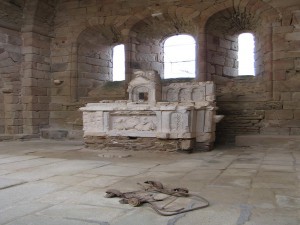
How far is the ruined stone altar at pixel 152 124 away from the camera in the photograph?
6.36 metres

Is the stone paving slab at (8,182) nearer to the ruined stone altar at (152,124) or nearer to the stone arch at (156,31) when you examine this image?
the ruined stone altar at (152,124)

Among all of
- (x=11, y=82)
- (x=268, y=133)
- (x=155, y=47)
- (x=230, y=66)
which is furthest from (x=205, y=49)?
(x=11, y=82)

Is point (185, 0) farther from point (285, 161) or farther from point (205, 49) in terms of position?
point (285, 161)

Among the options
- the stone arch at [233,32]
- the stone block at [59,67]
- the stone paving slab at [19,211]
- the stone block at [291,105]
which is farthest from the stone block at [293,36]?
the stone paving slab at [19,211]

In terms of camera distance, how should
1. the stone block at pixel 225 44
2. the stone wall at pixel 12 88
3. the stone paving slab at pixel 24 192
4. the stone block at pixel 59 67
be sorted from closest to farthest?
the stone paving slab at pixel 24 192 → the stone block at pixel 225 44 → the stone wall at pixel 12 88 → the stone block at pixel 59 67

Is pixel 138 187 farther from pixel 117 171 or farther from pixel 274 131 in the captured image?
pixel 274 131

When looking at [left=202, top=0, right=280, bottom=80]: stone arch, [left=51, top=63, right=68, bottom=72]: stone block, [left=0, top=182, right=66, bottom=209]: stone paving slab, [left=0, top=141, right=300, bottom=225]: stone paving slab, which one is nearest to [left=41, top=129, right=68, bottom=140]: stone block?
[left=51, top=63, right=68, bottom=72]: stone block

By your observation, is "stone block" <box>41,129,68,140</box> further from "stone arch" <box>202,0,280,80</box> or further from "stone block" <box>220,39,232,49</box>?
"stone block" <box>220,39,232,49</box>

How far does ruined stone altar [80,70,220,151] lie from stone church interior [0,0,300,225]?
0.02 meters

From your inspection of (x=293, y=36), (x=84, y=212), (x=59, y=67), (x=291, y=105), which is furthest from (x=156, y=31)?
(x=84, y=212)

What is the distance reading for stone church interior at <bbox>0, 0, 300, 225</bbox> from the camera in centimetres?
314

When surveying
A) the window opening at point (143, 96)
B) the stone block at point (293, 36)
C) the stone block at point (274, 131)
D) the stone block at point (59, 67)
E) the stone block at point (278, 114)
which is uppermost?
the stone block at point (293, 36)

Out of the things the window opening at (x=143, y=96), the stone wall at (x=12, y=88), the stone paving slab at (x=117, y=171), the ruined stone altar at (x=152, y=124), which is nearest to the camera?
the stone paving slab at (x=117, y=171)

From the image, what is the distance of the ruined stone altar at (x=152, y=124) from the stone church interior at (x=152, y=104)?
22 mm
